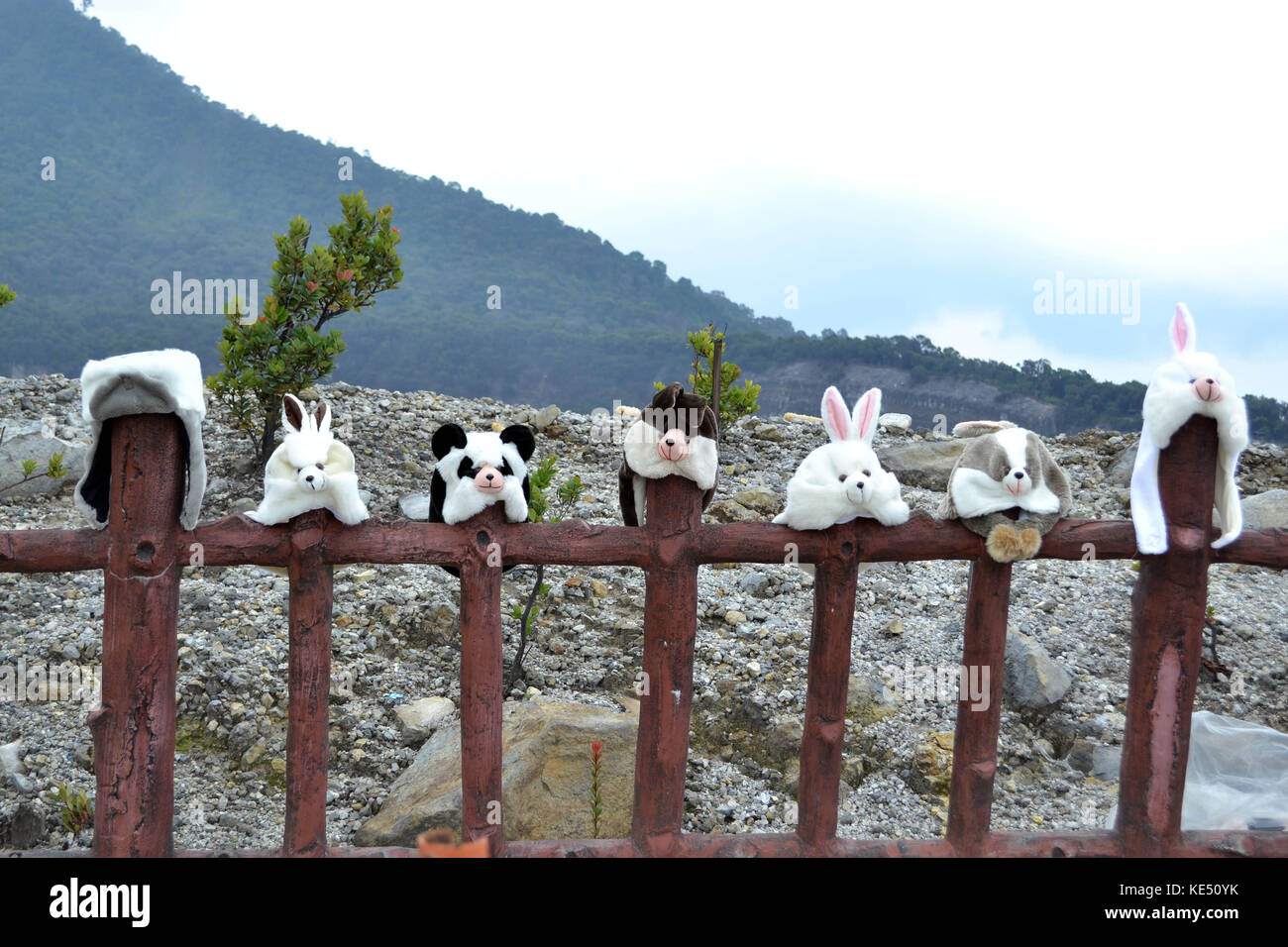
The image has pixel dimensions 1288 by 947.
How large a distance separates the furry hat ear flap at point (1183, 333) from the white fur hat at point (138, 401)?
2.80 metres

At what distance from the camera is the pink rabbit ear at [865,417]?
2.57 meters

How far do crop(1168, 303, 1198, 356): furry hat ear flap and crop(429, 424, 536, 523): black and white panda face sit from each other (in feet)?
6.34

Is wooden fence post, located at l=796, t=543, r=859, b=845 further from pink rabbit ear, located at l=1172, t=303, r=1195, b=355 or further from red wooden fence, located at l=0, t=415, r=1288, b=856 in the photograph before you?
pink rabbit ear, located at l=1172, t=303, r=1195, b=355

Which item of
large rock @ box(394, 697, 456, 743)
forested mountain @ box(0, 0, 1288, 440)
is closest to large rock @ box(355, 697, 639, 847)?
large rock @ box(394, 697, 456, 743)

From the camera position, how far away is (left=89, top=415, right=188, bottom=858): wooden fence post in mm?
2438

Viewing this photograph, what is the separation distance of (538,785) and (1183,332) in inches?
103

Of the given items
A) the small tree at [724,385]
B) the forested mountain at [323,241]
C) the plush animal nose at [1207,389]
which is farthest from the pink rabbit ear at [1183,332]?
the forested mountain at [323,241]

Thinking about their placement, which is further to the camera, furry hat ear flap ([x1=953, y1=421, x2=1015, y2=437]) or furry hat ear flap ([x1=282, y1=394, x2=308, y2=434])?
furry hat ear flap ([x1=953, y1=421, x2=1015, y2=437])

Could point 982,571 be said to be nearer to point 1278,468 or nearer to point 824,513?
point 824,513

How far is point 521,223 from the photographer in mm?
43062

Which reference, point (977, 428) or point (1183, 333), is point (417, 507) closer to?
point (977, 428)

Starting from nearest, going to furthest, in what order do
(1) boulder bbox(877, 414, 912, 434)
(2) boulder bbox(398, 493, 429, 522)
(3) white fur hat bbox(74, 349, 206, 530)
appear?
(3) white fur hat bbox(74, 349, 206, 530)
(2) boulder bbox(398, 493, 429, 522)
(1) boulder bbox(877, 414, 912, 434)

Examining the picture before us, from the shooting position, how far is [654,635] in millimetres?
2574
